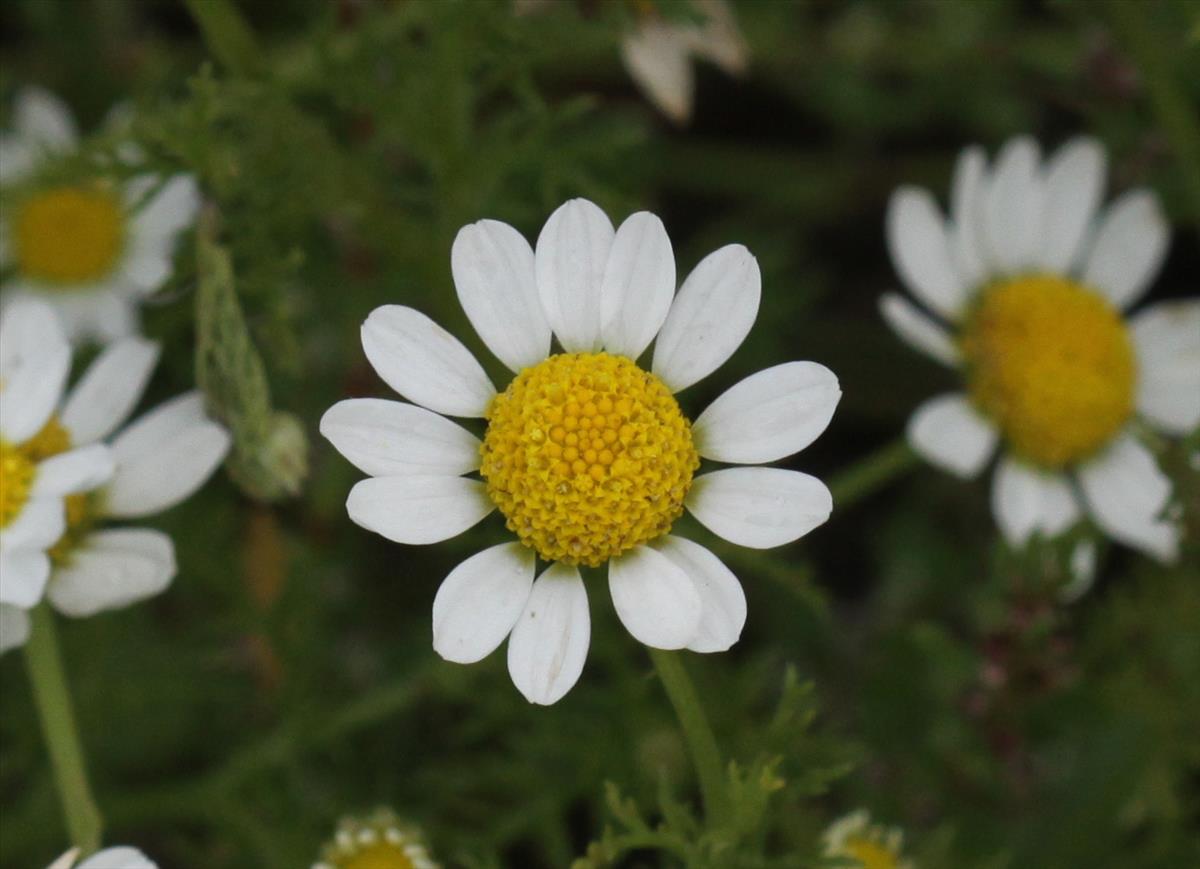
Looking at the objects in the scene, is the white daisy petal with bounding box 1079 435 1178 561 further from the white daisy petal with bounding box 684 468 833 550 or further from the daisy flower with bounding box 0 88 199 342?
the daisy flower with bounding box 0 88 199 342

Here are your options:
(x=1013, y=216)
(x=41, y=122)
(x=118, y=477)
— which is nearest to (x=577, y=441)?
(x=118, y=477)

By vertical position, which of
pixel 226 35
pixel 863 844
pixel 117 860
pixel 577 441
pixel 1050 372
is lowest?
pixel 863 844

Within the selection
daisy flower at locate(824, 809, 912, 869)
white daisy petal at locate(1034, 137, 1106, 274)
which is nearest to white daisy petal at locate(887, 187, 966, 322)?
white daisy petal at locate(1034, 137, 1106, 274)

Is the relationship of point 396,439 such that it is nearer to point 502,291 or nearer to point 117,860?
point 502,291

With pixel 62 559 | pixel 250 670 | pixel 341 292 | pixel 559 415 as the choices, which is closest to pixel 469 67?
pixel 341 292

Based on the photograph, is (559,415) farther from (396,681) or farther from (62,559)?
(396,681)
